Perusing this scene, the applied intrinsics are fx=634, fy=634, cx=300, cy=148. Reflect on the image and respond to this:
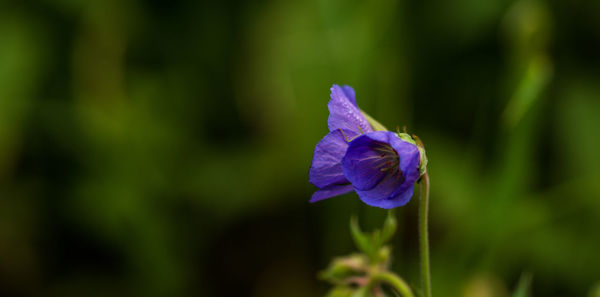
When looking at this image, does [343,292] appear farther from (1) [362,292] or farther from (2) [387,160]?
(2) [387,160]

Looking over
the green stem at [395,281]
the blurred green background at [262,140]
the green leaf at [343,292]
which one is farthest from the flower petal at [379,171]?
the blurred green background at [262,140]

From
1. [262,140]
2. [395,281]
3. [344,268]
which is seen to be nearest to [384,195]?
[395,281]

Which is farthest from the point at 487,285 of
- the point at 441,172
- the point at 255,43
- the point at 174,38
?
the point at 174,38

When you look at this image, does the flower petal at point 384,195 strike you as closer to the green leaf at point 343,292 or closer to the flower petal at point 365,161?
the flower petal at point 365,161

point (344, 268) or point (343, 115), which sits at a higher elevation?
point (343, 115)

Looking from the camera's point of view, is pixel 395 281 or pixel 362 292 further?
pixel 362 292

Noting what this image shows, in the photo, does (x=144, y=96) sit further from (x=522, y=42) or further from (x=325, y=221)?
(x=522, y=42)

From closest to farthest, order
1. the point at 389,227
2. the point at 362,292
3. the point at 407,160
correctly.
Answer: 1. the point at 407,160
2. the point at 389,227
3. the point at 362,292

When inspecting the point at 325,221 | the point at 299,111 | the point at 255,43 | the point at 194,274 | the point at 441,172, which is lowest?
the point at 194,274
